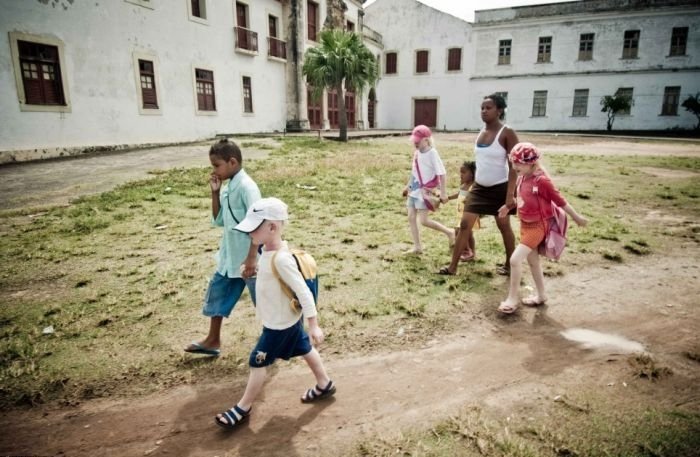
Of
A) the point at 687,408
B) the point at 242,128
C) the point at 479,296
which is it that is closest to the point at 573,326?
the point at 479,296

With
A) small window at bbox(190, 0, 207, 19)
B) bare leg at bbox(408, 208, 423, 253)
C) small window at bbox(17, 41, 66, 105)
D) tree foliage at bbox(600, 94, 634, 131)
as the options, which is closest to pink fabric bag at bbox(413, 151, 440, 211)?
bare leg at bbox(408, 208, 423, 253)

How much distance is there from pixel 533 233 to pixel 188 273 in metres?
3.39

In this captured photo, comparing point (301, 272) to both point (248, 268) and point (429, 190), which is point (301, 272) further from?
point (429, 190)

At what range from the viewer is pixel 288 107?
24.0 metres

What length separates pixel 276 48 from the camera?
74.2 feet

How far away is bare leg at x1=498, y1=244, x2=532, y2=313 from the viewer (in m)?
3.34

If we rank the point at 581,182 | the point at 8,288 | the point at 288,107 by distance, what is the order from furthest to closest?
1. the point at 288,107
2. the point at 581,182
3. the point at 8,288

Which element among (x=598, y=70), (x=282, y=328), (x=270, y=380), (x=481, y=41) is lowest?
(x=270, y=380)

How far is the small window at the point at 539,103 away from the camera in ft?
103

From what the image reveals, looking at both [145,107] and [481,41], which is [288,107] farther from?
[481,41]

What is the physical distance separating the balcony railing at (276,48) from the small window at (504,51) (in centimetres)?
1815

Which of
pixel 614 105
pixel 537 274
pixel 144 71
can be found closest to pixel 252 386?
pixel 537 274

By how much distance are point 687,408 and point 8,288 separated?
551cm

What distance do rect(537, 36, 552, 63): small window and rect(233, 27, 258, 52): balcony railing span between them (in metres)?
22.1
